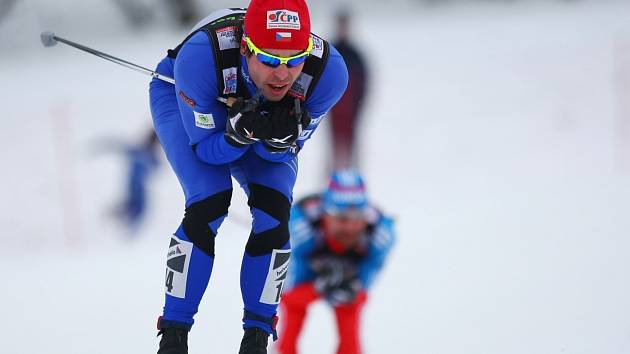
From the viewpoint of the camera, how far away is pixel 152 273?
7.80 m

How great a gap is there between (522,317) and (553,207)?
2753 millimetres

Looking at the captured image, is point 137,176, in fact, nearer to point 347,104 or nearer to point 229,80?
point 347,104

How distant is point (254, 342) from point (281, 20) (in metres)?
1.34

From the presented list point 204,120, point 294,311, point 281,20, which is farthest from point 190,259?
point 294,311

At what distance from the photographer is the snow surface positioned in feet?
20.2

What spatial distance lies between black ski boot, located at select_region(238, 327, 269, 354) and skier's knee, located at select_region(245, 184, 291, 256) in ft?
1.08

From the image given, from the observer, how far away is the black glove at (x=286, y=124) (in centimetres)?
339

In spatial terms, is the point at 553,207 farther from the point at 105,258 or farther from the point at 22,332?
the point at 22,332

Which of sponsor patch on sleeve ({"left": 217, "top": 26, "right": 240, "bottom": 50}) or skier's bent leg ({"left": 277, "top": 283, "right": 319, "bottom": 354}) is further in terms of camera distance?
skier's bent leg ({"left": 277, "top": 283, "right": 319, "bottom": 354})

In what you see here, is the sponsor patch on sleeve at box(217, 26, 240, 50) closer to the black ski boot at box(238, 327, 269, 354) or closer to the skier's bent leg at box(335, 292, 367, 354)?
the black ski boot at box(238, 327, 269, 354)

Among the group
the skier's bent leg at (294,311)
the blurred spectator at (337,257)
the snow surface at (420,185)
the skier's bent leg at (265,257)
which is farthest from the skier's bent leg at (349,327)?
the skier's bent leg at (265,257)

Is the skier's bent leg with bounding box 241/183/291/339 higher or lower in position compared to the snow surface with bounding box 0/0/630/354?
higher

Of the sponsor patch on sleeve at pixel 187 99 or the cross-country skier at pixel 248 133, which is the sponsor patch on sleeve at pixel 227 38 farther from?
the sponsor patch on sleeve at pixel 187 99

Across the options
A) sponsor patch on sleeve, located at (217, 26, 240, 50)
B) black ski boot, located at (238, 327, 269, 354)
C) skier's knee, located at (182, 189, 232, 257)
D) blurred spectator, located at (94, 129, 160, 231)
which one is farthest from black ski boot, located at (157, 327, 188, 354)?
blurred spectator, located at (94, 129, 160, 231)
